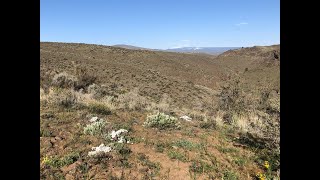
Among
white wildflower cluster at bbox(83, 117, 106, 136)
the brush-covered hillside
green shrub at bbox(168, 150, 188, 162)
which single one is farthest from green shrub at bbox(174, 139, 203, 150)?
white wildflower cluster at bbox(83, 117, 106, 136)

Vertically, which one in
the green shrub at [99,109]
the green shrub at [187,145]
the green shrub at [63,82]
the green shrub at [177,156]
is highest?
the green shrub at [63,82]

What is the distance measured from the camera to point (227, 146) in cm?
879

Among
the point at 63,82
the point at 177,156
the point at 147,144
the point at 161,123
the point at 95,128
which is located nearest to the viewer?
the point at 177,156

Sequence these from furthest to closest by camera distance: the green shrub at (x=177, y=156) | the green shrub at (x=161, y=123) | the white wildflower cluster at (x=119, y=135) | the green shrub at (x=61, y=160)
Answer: the green shrub at (x=161, y=123) → the white wildflower cluster at (x=119, y=135) → the green shrub at (x=177, y=156) → the green shrub at (x=61, y=160)

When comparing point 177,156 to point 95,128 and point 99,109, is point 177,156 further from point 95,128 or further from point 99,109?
point 99,109

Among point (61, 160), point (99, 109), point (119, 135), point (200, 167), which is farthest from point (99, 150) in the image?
point (99, 109)

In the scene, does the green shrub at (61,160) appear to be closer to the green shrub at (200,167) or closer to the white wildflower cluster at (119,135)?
the white wildflower cluster at (119,135)

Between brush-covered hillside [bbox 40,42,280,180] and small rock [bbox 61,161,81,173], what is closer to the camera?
small rock [bbox 61,161,81,173]

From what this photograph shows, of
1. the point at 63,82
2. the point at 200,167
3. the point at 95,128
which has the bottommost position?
the point at 200,167

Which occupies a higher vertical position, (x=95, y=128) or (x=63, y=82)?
(x=63, y=82)

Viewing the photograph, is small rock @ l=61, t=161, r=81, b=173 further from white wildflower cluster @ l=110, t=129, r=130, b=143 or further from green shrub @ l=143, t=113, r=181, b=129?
green shrub @ l=143, t=113, r=181, b=129

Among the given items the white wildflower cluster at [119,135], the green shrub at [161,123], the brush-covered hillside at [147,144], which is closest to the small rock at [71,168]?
the brush-covered hillside at [147,144]

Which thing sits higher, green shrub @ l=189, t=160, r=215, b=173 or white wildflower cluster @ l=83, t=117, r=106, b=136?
white wildflower cluster @ l=83, t=117, r=106, b=136
